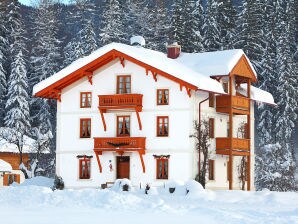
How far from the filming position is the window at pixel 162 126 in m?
45.8

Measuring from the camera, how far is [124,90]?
4747cm

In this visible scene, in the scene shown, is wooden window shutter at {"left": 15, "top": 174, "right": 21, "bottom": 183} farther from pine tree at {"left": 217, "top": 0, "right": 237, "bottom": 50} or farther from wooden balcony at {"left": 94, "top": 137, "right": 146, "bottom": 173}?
pine tree at {"left": 217, "top": 0, "right": 237, "bottom": 50}

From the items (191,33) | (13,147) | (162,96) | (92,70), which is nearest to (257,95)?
(162,96)

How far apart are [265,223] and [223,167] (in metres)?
26.0

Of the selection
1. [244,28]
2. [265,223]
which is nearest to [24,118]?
[244,28]

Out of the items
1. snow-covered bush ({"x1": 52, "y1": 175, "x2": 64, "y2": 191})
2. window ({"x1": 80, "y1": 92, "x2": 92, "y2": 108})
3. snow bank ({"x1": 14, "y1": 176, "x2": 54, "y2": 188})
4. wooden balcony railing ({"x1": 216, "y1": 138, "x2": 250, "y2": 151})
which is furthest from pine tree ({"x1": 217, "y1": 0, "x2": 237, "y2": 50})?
snow-covered bush ({"x1": 52, "y1": 175, "x2": 64, "y2": 191})

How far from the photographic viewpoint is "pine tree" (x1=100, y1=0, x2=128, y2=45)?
3206 inches

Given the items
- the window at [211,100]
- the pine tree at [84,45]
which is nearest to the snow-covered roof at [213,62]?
the window at [211,100]

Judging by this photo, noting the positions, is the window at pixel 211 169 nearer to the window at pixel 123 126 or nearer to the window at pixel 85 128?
the window at pixel 123 126

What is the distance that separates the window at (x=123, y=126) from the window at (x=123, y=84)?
1767 millimetres

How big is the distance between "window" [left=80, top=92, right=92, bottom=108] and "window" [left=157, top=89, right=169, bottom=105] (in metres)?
5.22

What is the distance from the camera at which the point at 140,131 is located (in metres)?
46.5

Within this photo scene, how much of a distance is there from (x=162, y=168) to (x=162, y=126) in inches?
106

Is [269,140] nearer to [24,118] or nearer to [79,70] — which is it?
[24,118]
